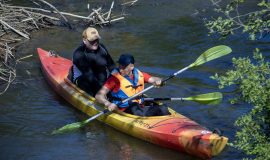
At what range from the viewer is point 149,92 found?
9.77 metres

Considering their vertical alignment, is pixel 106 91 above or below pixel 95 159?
above

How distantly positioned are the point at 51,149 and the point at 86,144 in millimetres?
499

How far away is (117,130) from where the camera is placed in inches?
320

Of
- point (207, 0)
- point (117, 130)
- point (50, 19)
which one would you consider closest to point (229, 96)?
point (117, 130)

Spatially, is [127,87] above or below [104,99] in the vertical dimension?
above

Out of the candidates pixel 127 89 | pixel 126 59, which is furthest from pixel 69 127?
pixel 126 59

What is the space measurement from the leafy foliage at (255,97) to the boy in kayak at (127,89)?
8.56 feet

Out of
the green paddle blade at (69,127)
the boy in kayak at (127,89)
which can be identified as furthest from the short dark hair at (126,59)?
the green paddle blade at (69,127)

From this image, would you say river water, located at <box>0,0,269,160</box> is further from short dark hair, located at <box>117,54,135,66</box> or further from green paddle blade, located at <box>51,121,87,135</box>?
short dark hair, located at <box>117,54,135,66</box>

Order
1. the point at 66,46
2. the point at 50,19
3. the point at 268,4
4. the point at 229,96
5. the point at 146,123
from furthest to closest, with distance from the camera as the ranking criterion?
the point at 50,19 < the point at 66,46 < the point at 229,96 < the point at 146,123 < the point at 268,4

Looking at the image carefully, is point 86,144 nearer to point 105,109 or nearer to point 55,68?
point 105,109

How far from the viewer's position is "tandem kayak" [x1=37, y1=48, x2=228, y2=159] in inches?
265

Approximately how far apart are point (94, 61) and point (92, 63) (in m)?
0.05

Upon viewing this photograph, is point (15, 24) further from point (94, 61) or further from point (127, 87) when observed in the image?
point (127, 87)
